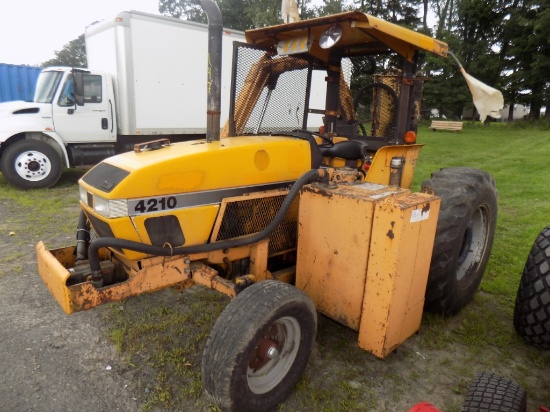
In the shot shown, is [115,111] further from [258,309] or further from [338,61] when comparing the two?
[258,309]

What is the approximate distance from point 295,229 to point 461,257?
154 centimetres

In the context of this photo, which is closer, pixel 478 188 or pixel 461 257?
pixel 478 188

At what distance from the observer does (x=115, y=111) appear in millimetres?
8469

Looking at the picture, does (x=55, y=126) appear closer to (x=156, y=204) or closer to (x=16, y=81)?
(x=16, y=81)

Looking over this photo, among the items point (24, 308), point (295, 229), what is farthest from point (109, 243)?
point (24, 308)

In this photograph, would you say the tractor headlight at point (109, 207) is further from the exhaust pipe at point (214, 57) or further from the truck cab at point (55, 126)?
the truck cab at point (55, 126)

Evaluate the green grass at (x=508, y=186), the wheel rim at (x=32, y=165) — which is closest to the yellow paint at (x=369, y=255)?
the green grass at (x=508, y=186)

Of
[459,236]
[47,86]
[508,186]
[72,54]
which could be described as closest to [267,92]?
[459,236]

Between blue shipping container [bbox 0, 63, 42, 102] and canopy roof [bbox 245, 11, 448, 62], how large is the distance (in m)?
11.5

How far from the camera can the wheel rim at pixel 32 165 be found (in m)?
7.68

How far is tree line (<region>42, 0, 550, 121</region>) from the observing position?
26203mm

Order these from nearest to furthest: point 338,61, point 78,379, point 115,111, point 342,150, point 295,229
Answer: point 78,379 < point 342,150 < point 295,229 < point 338,61 < point 115,111

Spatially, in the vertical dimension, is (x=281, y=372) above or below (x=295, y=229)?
below

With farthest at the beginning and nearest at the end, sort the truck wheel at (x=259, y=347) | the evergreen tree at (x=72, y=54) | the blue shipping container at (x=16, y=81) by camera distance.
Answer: the evergreen tree at (x=72, y=54), the blue shipping container at (x=16, y=81), the truck wheel at (x=259, y=347)
